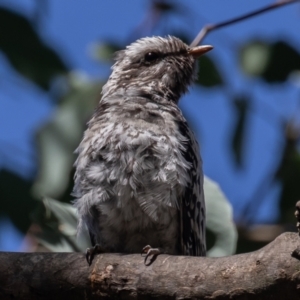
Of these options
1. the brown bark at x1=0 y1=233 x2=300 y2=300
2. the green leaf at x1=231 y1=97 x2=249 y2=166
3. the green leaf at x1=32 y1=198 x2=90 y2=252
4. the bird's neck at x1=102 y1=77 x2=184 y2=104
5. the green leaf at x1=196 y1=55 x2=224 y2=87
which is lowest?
the brown bark at x1=0 y1=233 x2=300 y2=300

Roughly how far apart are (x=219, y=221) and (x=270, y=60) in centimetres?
135

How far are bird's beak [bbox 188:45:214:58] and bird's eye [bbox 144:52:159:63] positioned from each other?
→ 0.67ft

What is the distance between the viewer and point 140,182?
3.58 meters

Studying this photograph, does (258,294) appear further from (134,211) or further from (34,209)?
(34,209)

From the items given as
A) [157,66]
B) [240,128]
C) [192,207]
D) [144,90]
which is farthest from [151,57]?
[192,207]

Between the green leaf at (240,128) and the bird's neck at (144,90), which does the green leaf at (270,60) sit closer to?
the green leaf at (240,128)

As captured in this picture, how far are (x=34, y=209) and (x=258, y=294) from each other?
5.15 feet

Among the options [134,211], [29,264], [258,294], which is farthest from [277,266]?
[134,211]

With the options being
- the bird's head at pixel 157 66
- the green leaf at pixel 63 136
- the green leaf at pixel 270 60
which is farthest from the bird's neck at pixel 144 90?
the green leaf at pixel 270 60

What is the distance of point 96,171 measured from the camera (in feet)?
12.1

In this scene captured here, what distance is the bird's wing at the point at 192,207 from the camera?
371 cm

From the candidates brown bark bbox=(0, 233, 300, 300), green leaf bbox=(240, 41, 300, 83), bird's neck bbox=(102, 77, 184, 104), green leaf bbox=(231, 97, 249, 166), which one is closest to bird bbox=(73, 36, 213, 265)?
bird's neck bbox=(102, 77, 184, 104)

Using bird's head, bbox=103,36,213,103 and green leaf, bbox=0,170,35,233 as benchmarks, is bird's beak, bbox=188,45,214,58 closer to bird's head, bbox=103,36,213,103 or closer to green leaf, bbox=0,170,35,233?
bird's head, bbox=103,36,213,103

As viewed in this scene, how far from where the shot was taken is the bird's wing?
12.2 ft
